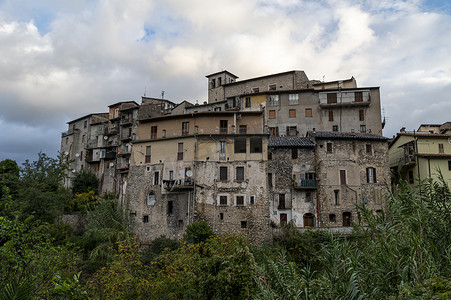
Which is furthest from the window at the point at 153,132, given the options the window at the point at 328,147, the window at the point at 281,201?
the window at the point at 328,147

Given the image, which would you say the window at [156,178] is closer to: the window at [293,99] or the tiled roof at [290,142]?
the tiled roof at [290,142]

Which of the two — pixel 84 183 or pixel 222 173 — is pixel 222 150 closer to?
pixel 222 173

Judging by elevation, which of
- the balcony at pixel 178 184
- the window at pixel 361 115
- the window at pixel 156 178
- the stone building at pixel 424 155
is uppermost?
the window at pixel 361 115

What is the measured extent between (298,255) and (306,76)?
2961 centimetres

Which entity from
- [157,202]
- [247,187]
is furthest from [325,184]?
A: [157,202]

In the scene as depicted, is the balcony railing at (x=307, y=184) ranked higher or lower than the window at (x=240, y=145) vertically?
lower

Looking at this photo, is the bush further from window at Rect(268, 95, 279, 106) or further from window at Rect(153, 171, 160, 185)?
window at Rect(268, 95, 279, 106)

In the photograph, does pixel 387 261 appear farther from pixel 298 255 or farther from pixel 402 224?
pixel 298 255

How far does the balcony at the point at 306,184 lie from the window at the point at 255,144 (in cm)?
601

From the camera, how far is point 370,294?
868 cm

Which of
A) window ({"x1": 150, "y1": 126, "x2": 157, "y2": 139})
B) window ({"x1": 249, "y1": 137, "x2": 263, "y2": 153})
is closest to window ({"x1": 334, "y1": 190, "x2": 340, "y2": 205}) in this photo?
window ({"x1": 249, "y1": 137, "x2": 263, "y2": 153})

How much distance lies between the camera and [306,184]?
37.8 metres

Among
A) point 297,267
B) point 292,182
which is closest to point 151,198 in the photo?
point 292,182

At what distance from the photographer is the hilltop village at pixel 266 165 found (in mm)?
34531
